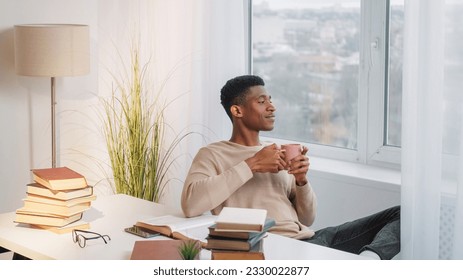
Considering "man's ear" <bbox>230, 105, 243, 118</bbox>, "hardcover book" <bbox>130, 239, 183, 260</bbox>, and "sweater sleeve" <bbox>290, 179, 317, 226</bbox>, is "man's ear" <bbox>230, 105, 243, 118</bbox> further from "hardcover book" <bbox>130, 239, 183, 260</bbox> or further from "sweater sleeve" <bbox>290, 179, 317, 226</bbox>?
"hardcover book" <bbox>130, 239, 183, 260</bbox>

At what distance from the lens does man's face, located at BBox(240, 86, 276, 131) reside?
3549mm

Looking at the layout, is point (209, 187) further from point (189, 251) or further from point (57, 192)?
point (189, 251)

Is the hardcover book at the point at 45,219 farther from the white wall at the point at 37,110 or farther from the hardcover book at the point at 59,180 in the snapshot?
the white wall at the point at 37,110

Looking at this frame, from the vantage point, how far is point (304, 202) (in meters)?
3.49

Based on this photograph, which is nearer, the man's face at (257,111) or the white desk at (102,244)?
the white desk at (102,244)

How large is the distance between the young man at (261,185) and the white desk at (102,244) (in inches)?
8.4

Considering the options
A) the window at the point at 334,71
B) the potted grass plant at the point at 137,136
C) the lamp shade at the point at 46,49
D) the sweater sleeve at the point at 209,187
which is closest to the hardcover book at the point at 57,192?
the sweater sleeve at the point at 209,187

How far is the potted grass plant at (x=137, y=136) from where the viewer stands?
15.5ft

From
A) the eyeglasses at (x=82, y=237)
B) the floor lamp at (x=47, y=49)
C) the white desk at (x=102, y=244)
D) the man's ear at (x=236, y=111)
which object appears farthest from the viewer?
the floor lamp at (x=47, y=49)

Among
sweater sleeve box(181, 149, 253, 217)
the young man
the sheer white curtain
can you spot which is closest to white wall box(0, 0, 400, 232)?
the sheer white curtain

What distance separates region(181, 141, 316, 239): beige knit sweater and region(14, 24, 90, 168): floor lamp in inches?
44.5

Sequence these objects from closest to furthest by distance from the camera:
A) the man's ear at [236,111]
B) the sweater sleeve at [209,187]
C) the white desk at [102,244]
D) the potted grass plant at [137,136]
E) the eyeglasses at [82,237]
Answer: the white desk at [102,244] < the eyeglasses at [82,237] < the sweater sleeve at [209,187] < the man's ear at [236,111] < the potted grass plant at [137,136]

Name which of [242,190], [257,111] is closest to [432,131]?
[257,111]
